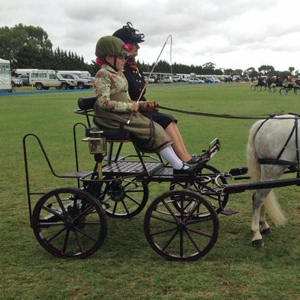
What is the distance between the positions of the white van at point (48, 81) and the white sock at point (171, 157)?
45.7 meters

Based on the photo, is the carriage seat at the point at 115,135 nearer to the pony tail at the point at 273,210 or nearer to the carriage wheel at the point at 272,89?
the pony tail at the point at 273,210

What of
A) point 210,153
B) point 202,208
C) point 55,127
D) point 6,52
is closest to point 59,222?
point 210,153

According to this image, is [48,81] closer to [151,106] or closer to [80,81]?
[80,81]

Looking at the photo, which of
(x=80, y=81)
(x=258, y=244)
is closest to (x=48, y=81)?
(x=80, y=81)

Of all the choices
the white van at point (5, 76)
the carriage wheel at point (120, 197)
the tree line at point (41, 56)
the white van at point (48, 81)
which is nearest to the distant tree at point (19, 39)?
the tree line at point (41, 56)

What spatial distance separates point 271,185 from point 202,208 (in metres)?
1.54

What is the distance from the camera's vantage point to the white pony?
165 inches

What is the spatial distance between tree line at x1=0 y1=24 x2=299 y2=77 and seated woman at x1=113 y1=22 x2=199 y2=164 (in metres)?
29.5

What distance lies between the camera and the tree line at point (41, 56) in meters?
77.0

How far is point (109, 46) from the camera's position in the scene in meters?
4.04

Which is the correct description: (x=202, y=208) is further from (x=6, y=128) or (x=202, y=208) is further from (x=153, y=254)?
Answer: (x=6, y=128)

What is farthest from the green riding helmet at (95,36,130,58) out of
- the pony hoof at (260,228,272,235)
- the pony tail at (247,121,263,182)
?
the pony hoof at (260,228,272,235)

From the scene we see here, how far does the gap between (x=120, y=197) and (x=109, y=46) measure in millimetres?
1671

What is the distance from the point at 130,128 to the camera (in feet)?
13.3
